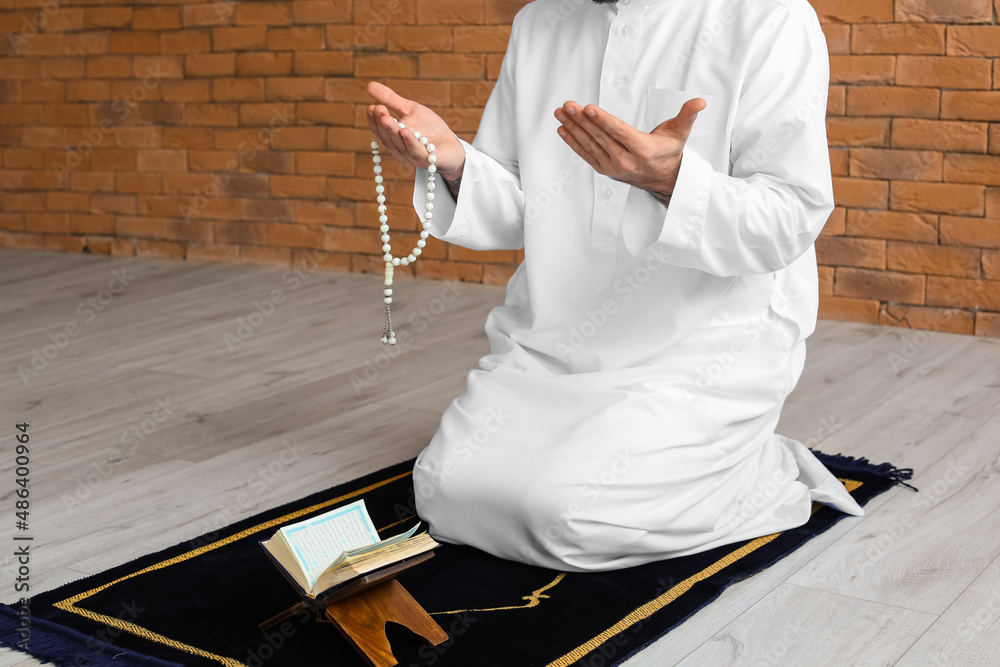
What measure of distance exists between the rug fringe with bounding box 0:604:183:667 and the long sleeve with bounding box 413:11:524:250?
0.82 metres

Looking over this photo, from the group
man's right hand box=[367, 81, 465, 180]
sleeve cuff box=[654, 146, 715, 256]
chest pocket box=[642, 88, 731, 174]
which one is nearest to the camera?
sleeve cuff box=[654, 146, 715, 256]

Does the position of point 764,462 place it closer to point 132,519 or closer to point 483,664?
point 483,664

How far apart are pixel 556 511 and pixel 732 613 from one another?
310 mm


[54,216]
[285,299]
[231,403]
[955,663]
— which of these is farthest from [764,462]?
[54,216]

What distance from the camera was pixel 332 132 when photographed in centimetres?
476

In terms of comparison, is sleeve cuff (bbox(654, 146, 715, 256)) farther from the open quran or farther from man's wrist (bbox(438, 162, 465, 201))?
the open quran

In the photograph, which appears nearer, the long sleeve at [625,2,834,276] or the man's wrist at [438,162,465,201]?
the long sleeve at [625,2,834,276]

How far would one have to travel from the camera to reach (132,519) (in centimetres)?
219

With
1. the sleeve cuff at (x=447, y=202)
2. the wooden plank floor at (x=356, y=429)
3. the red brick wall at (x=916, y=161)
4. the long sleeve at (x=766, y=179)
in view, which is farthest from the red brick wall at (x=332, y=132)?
the sleeve cuff at (x=447, y=202)

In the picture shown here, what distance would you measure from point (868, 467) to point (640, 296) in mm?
727

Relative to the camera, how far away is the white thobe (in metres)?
1.83

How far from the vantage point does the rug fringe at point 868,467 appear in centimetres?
234

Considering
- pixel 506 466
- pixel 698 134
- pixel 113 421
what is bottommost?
pixel 113 421

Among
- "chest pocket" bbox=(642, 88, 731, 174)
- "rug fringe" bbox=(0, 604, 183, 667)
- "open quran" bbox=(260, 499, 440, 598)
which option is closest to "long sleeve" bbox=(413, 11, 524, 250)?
"chest pocket" bbox=(642, 88, 731, 174)
